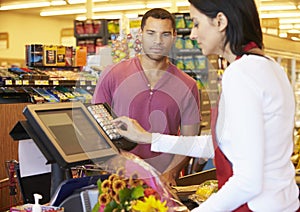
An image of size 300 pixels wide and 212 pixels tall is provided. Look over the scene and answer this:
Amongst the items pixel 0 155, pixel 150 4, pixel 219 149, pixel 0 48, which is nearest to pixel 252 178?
pixel 219 149

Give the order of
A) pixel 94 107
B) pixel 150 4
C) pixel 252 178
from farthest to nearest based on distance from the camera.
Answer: pixel 150 4 < pixel 94 107 < pixel 252 178

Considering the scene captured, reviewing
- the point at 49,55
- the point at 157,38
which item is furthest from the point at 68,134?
the point at 49,55

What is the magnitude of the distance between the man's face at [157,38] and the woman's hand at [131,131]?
3.42 ft

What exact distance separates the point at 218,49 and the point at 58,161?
541mm

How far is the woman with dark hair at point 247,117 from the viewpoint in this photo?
1.31m

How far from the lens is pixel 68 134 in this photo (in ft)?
5.08

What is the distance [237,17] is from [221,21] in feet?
0.15

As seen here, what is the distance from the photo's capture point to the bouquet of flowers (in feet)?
4.53

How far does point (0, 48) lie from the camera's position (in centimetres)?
1631

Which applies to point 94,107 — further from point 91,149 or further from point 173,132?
point 173,132

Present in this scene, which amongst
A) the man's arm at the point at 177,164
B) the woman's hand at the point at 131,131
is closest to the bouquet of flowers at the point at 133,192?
the woman's hand at the point at 131,131

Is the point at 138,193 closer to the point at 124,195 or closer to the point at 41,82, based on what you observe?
the point at 124,195

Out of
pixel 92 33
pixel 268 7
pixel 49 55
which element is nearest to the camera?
pixel 49 55

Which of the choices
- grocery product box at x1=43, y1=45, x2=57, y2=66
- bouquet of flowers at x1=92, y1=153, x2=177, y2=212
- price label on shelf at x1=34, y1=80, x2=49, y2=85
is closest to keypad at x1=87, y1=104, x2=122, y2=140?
bouquet of flowers at x1=92, y1=153, x2=177, y2=212
